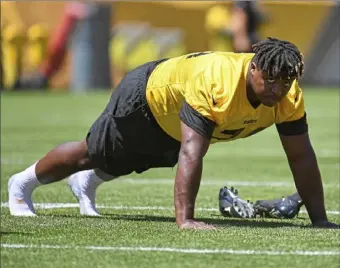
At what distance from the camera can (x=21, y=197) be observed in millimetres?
8312

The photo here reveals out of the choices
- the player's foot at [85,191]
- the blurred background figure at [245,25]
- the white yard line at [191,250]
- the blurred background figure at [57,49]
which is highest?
the white yard line at [191,250]

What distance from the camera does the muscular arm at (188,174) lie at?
7.13 m

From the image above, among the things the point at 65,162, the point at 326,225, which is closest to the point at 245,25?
the point at 65,162

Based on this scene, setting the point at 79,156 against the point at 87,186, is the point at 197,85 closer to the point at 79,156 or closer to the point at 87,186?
the point at 79,156

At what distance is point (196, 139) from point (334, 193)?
10.2 ft

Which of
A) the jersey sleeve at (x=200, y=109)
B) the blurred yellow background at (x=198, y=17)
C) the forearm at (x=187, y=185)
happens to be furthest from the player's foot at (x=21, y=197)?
the blurred yellow background at (x=198, y=17)

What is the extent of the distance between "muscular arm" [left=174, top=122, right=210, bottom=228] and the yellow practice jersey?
76mm

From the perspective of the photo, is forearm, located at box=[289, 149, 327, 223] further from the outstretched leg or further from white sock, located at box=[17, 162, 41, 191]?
white sock, located at box=[17, 162, 41, 191]

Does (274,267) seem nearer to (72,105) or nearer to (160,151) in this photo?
(160,151)

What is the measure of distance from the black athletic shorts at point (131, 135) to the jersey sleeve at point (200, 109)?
63 cm

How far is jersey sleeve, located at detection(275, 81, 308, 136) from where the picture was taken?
292 inches

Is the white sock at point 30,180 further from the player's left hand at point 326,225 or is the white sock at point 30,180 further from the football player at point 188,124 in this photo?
the player's left hand at point 326,225

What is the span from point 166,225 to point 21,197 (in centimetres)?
126

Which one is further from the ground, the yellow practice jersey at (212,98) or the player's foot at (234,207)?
the yellow practice jersey at (212,98)
